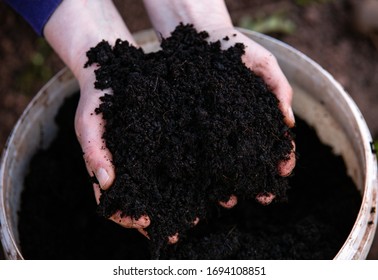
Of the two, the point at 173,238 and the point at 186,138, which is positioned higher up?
the point at 186,138

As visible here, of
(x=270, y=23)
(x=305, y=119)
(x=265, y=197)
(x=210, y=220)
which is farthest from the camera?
(x=270, y=23)

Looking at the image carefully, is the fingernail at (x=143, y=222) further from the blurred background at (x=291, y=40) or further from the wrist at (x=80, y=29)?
the blurred background at (x=291, y=40)

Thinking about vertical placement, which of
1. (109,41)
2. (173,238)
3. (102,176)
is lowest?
(173,238)

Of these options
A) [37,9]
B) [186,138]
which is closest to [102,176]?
[186,138]

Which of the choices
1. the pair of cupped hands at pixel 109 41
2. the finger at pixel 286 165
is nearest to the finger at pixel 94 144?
the pair of cupped hands at pixel 109 41

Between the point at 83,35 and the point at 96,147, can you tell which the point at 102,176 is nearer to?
the point at 96,147

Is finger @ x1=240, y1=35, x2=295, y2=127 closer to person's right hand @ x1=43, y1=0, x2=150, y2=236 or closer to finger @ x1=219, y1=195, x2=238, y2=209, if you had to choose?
finger @ x1=219, y1=195, x2=238, y2=209

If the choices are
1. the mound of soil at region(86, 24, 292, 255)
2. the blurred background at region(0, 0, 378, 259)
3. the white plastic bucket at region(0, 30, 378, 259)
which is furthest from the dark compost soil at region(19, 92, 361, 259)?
the blurred background at region(0, 0, 378, 259)

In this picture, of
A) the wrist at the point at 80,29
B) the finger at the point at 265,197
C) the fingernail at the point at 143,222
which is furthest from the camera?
the wrist at the point at 80,29

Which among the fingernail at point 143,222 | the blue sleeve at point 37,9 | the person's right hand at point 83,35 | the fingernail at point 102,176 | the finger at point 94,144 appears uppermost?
the blue sleeve at point 37,9
